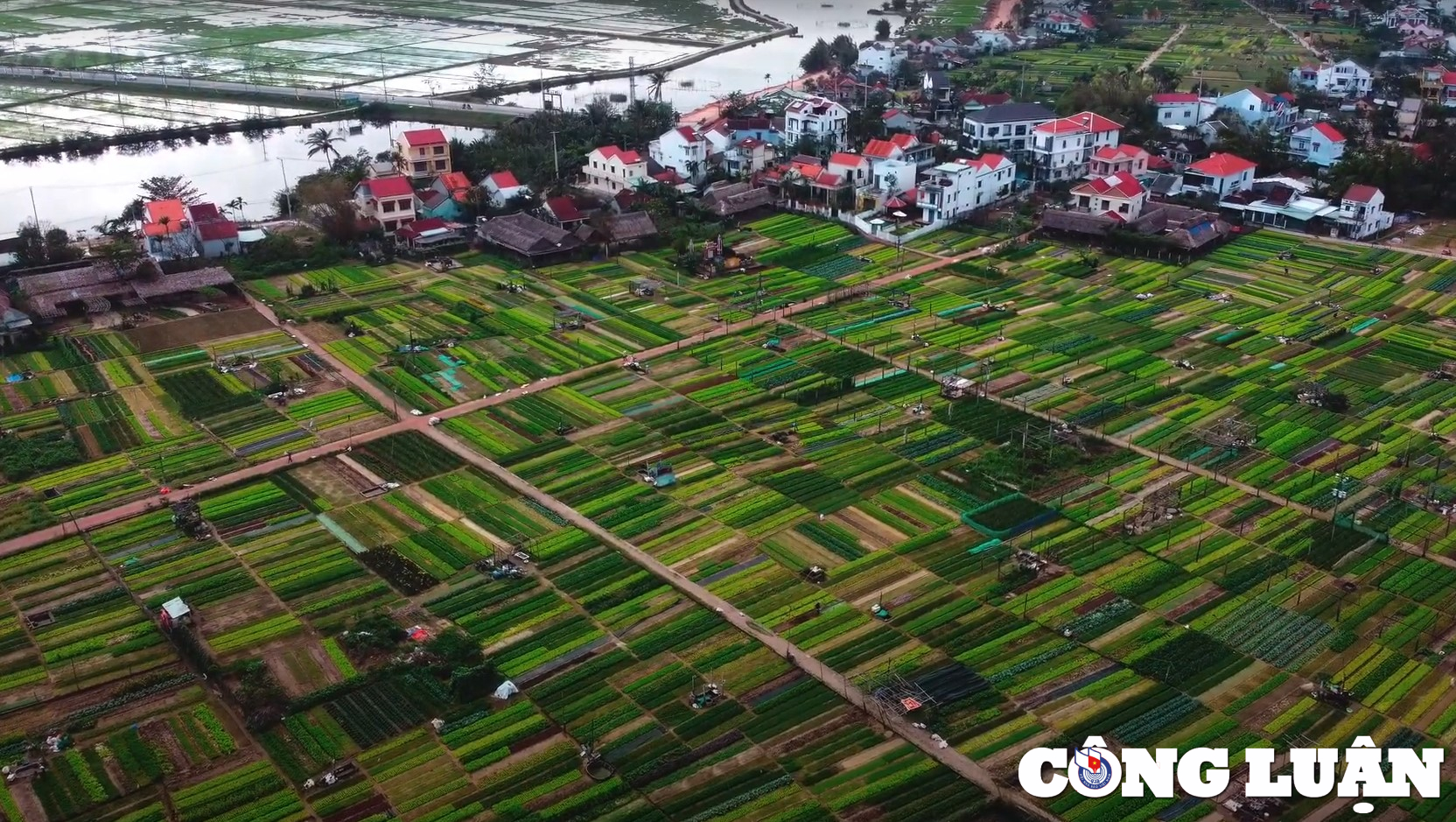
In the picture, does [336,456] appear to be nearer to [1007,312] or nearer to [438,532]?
[438,532]

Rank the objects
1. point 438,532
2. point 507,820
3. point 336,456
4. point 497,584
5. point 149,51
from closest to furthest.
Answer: point 507,820
point 497,584
point 438,532
point 336,456
point 149,51

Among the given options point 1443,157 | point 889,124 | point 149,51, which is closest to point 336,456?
point 889,124

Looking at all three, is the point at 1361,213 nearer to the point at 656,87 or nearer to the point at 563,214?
the point at 563,214

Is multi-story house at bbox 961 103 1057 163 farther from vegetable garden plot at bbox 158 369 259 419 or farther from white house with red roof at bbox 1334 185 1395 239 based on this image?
vegetable garden plot at bbox 158 369 259 419

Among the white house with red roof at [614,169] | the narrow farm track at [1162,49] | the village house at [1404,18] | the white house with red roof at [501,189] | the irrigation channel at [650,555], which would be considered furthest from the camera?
the village house at [1404,18]

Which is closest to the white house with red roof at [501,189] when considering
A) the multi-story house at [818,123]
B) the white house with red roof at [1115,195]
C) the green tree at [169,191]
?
the green tree at [169,191]

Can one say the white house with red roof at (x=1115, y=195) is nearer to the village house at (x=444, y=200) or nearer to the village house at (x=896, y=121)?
the village house at (x=896, y=121)

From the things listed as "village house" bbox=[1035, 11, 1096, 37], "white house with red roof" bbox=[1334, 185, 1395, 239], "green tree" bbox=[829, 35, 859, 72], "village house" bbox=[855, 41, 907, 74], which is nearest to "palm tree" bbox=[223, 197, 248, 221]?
"village house" bbox=[855, 41, 907, 74]
